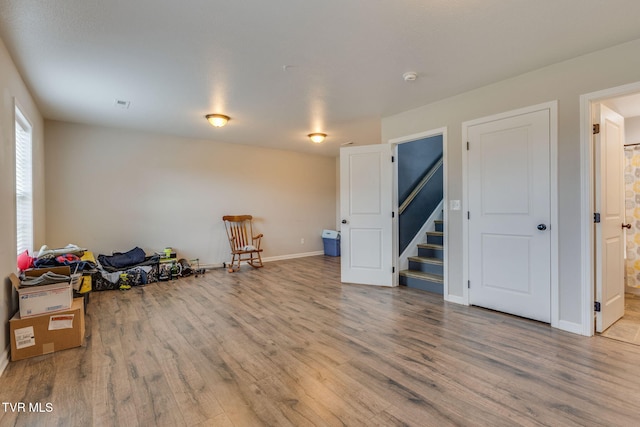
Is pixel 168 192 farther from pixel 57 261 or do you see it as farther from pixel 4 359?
pixel 4 359

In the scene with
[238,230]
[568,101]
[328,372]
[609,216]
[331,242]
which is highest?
[568,101]

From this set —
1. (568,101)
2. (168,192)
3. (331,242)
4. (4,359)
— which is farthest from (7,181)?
(331,242)

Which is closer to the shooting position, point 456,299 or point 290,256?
point 456,299

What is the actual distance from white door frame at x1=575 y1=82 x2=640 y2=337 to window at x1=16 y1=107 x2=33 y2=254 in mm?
5356

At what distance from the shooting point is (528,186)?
9.41 feet

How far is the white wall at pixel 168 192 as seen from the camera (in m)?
4.50

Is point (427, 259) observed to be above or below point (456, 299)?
above

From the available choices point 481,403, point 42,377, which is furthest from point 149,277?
point 481,403

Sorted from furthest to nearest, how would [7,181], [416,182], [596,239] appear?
[416,182] < [596,239] < [7,181]

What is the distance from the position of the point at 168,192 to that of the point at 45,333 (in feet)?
10.9

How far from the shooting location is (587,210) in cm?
252

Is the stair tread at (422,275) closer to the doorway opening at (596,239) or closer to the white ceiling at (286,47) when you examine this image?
the doorway opening at (596,239)

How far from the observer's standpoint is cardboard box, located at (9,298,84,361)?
86.6 inches

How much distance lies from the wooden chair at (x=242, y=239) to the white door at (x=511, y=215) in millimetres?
3839
